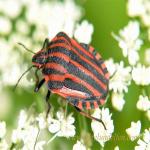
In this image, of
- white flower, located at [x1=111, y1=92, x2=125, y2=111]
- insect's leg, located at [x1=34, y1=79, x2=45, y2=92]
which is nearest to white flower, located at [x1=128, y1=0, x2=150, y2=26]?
white flower, located at [x1=111, y1=92, x2=125, y2=111]

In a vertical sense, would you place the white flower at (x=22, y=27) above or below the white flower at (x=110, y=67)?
above

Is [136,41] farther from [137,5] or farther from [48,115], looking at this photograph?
[48,115]

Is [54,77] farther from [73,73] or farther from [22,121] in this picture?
[22,121]

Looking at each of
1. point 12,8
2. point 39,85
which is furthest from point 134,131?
point 12,8

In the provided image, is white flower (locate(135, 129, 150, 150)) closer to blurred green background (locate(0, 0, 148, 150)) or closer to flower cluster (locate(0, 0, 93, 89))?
blurred green background (locate(0, 0, 148, 150))

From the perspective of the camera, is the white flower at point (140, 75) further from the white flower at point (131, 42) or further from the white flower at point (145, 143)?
the white flower at point (145, 143)

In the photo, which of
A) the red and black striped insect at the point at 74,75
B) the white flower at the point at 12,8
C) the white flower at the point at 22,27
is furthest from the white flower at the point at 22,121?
the white flower at the point at 12,8

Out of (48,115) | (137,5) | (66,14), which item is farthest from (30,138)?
(66,14)
